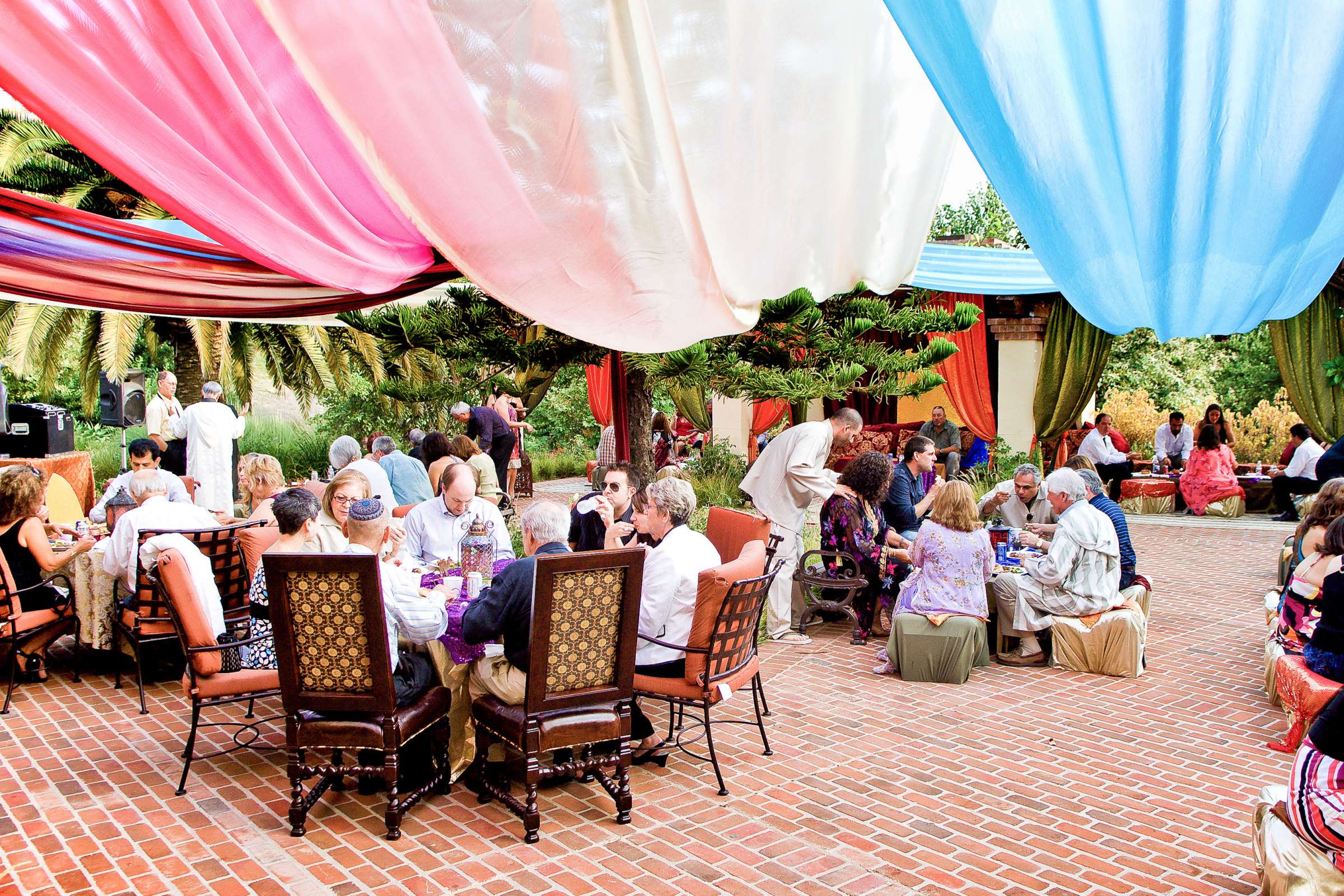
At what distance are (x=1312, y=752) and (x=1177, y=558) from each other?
23.0 feet

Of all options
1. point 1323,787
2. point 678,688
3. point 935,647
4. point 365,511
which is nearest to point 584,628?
point 678,688

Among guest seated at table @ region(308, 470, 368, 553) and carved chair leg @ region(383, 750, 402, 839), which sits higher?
guest seated at table @ region(308, 470, 368, 553)

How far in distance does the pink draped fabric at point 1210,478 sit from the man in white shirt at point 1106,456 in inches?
31.5

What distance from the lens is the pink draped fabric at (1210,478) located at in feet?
38.2

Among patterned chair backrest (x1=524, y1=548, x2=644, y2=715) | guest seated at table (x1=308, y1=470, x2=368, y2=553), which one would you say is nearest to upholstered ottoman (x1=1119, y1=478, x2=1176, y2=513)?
guest seated at table (x1=308, y1=470, x2=368, y2=553)

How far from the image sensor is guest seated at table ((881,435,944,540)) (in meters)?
6.76

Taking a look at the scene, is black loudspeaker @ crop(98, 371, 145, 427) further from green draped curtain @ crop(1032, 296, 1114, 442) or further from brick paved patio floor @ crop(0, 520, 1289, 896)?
green draped curtain @ crop(1032, 296, 1114, 442)

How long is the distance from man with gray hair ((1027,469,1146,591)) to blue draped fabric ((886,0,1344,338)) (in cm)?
346

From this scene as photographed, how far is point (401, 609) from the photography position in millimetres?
3670

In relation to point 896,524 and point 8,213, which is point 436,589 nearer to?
point 8,213

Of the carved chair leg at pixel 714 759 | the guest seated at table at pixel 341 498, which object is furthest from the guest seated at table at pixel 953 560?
the guest seated at table at pixel 341 498

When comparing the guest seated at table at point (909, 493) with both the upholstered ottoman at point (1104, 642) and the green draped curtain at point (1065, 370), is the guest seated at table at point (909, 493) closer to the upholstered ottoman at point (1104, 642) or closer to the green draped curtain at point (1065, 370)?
the upholstered ottoman at point (1104, 642)

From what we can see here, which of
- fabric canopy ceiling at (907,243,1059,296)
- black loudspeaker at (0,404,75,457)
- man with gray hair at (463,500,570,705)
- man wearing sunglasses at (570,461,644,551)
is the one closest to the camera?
man with gray hair at (463,500,570,705)

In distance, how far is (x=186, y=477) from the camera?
8.81 m
